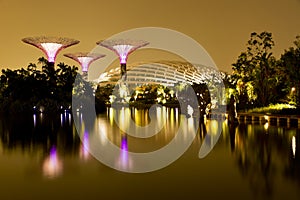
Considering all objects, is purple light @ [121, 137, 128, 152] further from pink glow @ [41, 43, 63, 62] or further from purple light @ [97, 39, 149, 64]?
purple light @ [97, 39, 149, 64]

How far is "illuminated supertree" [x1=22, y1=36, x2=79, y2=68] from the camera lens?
37.6 meters

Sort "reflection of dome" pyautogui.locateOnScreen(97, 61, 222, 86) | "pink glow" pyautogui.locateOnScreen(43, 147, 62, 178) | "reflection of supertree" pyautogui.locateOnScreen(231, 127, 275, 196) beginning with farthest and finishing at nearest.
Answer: "reflection of dome" pyautogui.locateOnScreen(97, 61, 222, 86) → "pink glow" pyautogui.locateOnScreen(43, 147, 62, 178) → "reflection of supertree" pyautogui.locateOnScreen(231, 127, 275, 196)

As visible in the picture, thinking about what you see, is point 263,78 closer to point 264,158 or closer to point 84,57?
point 264,158

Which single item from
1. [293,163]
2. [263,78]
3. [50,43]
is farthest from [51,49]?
[293,163]

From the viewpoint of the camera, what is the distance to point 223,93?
94.3 feet

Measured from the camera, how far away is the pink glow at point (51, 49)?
127ft

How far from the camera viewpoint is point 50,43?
38.3m

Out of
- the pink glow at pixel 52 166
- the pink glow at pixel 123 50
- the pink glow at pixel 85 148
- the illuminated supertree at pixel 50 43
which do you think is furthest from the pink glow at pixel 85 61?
the pink glow at pixel 52 166

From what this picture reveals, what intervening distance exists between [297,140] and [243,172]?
192 inches

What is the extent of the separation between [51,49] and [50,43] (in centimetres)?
74

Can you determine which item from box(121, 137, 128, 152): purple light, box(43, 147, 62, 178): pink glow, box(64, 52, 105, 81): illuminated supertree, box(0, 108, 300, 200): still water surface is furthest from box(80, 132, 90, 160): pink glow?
box(64, 52, 105, 81): illuminated supertree

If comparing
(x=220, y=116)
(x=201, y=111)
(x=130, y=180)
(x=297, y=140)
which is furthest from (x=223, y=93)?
(x=130, y=180)

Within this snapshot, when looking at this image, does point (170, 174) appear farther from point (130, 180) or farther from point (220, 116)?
point (220, 116)

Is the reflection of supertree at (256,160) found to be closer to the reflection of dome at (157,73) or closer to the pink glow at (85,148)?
the pink glow at (85,148)
